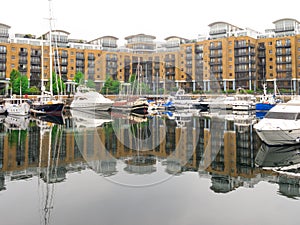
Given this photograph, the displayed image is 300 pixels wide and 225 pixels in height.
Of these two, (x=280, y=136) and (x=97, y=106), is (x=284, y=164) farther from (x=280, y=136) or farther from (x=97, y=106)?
(x=97, y=106)

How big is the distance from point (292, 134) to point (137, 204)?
7.80 meters

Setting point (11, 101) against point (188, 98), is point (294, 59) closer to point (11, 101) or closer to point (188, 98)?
point (188, 98)

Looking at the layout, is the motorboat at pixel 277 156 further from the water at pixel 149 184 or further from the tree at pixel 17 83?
the tree at pixel 17 83

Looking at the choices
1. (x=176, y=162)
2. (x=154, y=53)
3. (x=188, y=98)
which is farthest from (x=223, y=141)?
(x=188, y=98)

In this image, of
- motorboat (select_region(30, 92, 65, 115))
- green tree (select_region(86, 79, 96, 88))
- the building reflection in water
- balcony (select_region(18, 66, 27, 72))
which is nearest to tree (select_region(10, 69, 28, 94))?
balcony (select_region(18, 66, 27, 72))

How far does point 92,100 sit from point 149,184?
33587 millimetres

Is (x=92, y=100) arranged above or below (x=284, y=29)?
below

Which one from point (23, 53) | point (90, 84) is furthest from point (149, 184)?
point (23, 53)

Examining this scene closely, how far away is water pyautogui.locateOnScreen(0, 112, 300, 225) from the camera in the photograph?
5270mm

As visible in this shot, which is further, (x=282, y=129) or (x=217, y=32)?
(x=217, y=32)

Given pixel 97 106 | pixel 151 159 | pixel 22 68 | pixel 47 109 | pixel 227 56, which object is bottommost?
pixel 151 159

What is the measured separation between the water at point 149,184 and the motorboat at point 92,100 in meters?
26.8

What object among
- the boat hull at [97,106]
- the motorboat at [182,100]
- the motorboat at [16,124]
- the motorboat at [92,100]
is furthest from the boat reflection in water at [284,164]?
the motorboat at [182,100]

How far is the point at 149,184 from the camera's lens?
7301 millimetres
